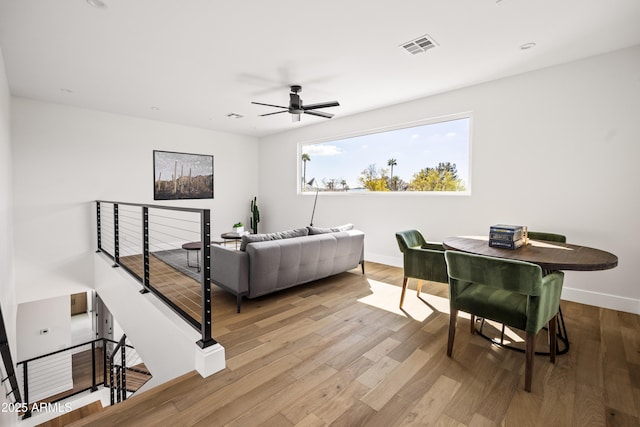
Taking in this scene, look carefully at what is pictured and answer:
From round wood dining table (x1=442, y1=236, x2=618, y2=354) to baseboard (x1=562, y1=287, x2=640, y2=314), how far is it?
103 centimetres

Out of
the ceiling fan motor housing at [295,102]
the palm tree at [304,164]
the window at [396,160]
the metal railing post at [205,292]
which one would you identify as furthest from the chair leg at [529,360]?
the palm tree at [304,164]

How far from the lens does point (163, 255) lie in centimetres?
590

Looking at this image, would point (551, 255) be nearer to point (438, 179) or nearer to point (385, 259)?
point (438, 179)

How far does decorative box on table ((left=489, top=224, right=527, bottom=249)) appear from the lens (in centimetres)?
242

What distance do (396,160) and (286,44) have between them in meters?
2.80

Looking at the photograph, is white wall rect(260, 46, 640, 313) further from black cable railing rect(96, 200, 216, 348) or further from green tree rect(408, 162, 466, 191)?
black cable railing rect(96, 200, 216, 348)

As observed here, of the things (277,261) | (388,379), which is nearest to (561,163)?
(388,379)

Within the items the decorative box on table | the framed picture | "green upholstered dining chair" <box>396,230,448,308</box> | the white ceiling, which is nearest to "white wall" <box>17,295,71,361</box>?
the framed picture

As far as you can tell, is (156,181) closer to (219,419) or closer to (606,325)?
(219,419)

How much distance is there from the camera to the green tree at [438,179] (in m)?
4.41

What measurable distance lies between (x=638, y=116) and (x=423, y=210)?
8.06ft

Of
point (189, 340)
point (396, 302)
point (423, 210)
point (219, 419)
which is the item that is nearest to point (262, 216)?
point (423, 210)

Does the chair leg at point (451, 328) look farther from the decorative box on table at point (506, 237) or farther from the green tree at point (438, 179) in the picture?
the green tree at point (438, 179)

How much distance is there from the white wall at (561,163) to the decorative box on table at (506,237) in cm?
143
